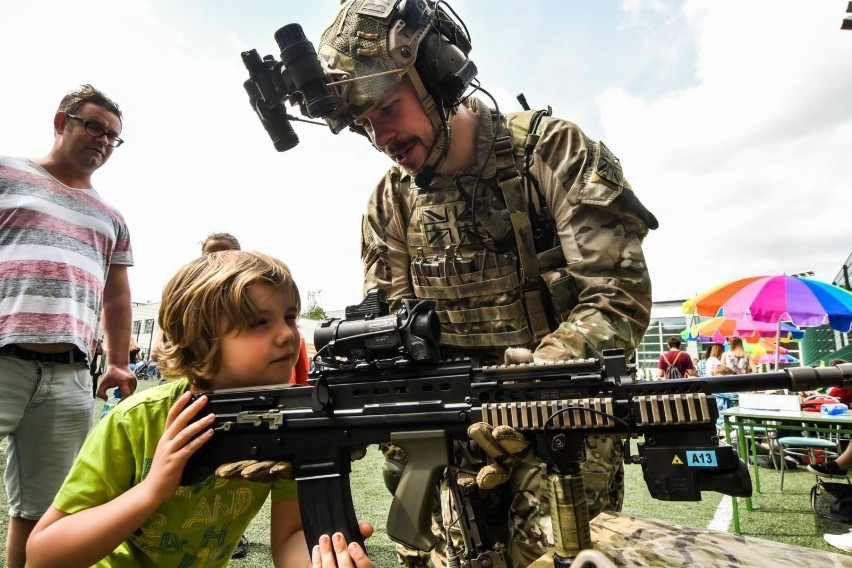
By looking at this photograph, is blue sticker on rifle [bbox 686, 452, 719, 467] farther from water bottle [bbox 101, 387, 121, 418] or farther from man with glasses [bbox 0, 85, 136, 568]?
water bottle [bbox 101, 387, 121, 418]

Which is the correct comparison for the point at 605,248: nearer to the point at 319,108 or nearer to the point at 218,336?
the point at 319,108

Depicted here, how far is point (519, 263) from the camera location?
2.19 meters

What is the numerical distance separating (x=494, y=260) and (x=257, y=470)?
4.34 feet

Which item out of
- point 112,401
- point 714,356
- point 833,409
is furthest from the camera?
point 714,356

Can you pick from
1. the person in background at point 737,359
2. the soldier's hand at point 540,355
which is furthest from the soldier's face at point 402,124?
the person in background at point 737,359

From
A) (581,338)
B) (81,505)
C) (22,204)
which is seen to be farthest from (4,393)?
(581,338)

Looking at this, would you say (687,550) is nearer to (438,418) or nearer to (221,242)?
(438,418)

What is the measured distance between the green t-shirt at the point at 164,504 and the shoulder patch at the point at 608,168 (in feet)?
5.73

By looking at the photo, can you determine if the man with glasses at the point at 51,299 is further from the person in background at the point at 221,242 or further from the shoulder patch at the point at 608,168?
the shoulder patch at the point at 608,168

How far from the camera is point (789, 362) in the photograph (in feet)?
50.9

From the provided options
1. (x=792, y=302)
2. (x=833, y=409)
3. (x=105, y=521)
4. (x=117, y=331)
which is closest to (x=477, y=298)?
(x=105, y=521)

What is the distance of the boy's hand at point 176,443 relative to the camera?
143 cm

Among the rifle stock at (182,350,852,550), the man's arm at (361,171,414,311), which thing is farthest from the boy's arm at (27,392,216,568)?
the man's arm at (361,171,414,311)

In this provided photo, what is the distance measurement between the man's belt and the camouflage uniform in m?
1.53
